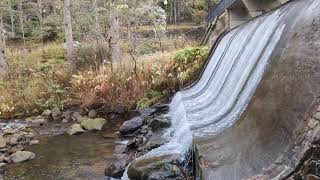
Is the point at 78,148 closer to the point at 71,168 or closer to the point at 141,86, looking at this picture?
the point at 71,168

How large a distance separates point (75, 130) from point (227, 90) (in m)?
5.02

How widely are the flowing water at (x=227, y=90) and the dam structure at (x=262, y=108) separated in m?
0.03

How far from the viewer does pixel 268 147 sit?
5.06 metres

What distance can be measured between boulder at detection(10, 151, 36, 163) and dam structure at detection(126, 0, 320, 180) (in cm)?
350

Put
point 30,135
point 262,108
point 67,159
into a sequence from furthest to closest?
point 30,135 → point 67,159 → point 262,108

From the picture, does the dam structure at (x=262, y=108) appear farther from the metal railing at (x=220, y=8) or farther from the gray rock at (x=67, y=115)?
the metal railing at (x=220, y=8)

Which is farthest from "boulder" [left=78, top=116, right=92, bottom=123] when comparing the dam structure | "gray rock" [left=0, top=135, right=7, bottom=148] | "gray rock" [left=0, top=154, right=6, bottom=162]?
the dam structure

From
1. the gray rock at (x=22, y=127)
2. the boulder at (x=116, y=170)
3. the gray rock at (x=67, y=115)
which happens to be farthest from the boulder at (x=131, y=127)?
the gray rock at (x=22, y=127)

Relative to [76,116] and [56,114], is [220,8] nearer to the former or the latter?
[76,116]

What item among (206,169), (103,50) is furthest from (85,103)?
(206,169)

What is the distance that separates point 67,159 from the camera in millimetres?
9594

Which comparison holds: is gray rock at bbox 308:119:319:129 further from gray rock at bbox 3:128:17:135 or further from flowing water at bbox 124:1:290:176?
gray rock at bbox 3:128:17:135

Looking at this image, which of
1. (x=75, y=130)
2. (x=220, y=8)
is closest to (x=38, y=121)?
(x=75, y=130)

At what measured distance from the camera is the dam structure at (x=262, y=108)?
4.80m
